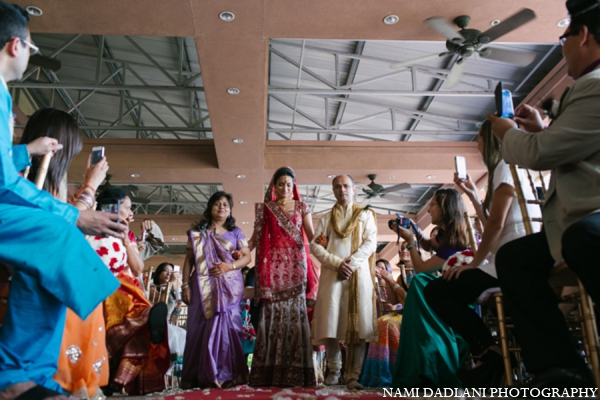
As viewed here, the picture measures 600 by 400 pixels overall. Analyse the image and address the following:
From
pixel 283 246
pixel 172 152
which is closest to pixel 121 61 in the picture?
pixel 172 152

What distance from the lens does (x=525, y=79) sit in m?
6.90

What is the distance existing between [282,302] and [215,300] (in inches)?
18.9

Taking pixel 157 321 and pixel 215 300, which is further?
pixel 215 300

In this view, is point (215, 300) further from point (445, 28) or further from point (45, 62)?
point (45, 62)

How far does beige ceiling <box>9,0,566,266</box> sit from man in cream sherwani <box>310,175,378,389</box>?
2252 millimetres

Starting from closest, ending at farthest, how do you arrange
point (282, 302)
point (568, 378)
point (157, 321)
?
point (568, 378) → point (157, 321) → point (282, 302)

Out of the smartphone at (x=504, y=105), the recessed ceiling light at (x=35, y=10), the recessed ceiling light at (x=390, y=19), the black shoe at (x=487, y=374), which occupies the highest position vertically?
the recessed ceiling light at (x=390, y=19)

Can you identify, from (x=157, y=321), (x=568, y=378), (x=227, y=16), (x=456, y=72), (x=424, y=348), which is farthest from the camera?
(x=456, y=72)

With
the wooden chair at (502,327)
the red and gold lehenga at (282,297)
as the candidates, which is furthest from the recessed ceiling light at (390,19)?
the wooden chair at (502,327)

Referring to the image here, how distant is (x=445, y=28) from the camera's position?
4.80 meters

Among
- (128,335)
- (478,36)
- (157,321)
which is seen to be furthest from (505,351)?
(478,36)

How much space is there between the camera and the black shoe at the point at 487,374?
1.80 m

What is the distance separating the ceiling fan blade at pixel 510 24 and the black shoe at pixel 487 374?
12.3 feet

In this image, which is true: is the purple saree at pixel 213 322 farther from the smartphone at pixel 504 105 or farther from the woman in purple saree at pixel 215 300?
the smartphone at pixel 504 105
